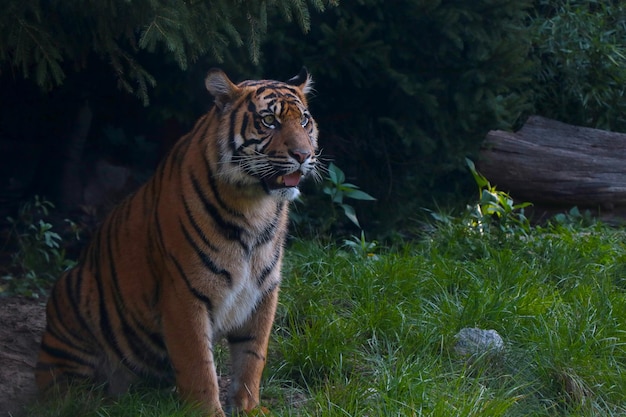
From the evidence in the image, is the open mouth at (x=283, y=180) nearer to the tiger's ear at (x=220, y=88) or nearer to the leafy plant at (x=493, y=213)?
the tiger's ear at (x=220, y=88)

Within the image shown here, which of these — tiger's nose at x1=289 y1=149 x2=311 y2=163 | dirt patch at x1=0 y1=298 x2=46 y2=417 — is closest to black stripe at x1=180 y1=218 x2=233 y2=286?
tiger's nose at x1=289 y1=149 x2=311 y2=163

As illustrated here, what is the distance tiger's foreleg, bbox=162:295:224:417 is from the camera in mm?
3973

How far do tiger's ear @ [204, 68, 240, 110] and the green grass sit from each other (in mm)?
1232

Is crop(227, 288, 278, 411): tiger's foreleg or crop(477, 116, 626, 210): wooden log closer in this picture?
crop(227, 288, 278, 411): tiger's foreleg

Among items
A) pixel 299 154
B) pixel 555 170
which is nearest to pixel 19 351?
pixel 299 154

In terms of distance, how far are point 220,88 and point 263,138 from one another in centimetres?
33

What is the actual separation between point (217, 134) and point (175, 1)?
29.2 inches

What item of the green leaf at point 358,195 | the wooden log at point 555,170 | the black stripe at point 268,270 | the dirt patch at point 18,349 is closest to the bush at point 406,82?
the wooden log at point 555,170

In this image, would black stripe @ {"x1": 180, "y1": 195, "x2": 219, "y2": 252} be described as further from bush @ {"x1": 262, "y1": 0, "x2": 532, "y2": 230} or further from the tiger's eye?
bush @ {"x1": 262, "y1": 0, "x2": 532, "y2": 230}

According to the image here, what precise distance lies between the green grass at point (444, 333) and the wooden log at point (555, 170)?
142 centimetres

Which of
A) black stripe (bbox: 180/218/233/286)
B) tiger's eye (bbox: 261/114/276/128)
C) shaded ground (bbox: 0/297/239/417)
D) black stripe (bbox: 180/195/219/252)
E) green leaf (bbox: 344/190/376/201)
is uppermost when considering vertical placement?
tiger's eye (bbox: 261/114/276/128)

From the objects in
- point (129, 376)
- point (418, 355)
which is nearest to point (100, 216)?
point (129, 376)

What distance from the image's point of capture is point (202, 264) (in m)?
4.01

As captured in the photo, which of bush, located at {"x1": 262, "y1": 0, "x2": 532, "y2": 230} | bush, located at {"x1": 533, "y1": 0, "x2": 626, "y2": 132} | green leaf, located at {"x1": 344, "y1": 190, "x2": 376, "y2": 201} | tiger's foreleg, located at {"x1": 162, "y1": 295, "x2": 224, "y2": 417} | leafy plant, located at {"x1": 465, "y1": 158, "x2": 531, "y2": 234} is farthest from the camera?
bush, located at {"x1": 533, "y1": 0, "x2": 626, "y2": 132}
